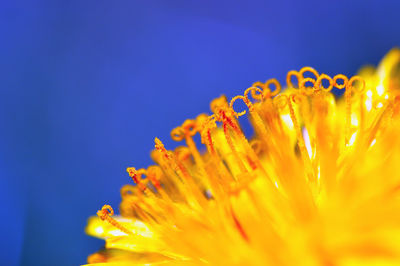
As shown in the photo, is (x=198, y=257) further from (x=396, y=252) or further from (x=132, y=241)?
(x=396, y=252)

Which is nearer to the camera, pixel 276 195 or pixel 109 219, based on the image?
pixel 276 195

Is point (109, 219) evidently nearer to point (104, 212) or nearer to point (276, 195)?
point (104, 212)

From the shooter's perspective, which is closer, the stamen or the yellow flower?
the yellow flower

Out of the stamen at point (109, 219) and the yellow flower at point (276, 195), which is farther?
the stamen at point (109, 219)

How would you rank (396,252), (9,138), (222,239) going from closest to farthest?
(396,252) < (222,239) < (9,138)

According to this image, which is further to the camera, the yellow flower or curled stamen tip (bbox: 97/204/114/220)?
curled stamen tip (bbox: 97/204/114/220)

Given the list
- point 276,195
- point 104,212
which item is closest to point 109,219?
point 104,212

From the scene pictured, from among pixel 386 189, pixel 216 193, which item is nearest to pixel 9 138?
pixel 216 193

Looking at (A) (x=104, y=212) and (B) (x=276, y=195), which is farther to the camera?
(A) (x=104, y=212)
